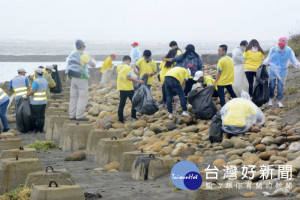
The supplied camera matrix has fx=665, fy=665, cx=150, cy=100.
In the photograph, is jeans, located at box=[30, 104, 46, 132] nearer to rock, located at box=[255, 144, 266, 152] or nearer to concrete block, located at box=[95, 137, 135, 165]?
concrete block, located at box=[95, 137, 135, 165]

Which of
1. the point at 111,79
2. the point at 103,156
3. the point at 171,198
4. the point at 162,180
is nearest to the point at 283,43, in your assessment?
the point at 103,156

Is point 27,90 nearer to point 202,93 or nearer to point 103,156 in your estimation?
point 202,93

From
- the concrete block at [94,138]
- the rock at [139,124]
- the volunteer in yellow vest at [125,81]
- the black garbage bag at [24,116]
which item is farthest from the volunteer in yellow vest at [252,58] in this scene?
the black garbage bag at [24,116]

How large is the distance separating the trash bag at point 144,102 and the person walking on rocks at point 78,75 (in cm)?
112

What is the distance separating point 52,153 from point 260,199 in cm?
649

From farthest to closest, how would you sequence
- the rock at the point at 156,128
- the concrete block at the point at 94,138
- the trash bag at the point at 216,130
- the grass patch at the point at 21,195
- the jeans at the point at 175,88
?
the jeans at the point at 175,88 < the rock at the point at 156,128 < the concrete block at the point at 94,138 < the trash bag at the point at 216,130 < the grass patch at the point at 21,195

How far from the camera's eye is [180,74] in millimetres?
13648

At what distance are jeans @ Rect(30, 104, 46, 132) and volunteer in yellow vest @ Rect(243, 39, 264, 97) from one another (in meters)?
4.84

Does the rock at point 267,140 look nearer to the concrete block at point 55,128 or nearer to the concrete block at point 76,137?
the concrete block at point 76,137

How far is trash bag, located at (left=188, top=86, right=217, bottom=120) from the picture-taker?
13.0 metres

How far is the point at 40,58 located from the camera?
6400 cm

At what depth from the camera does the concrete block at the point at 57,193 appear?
6883 mm

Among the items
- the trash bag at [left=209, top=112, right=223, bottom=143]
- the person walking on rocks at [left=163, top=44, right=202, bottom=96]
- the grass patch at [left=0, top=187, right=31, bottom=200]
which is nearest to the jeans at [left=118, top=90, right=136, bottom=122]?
the person walking on rocks at [left=163, top=44, right=202, bottom=96]

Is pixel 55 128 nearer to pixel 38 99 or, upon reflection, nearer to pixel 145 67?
pixel 38 99
